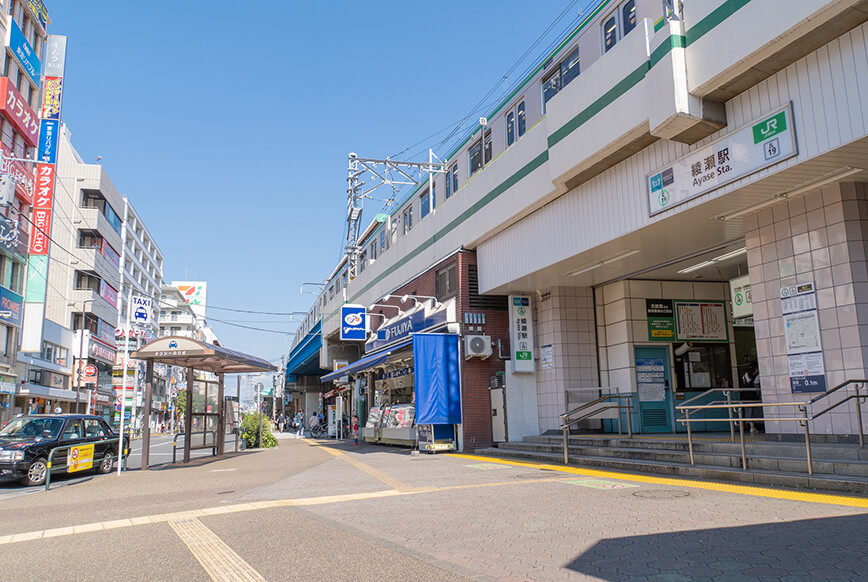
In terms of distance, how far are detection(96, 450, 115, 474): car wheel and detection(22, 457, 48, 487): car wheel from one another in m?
1.65

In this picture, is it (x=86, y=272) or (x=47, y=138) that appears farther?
(x=86, y=272)

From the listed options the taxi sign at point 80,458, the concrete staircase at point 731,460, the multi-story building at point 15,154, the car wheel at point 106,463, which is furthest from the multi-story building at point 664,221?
the multi-story building at point 15,154

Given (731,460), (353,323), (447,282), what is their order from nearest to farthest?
1. (731,460)
2. (447,282)
3. (353,323)

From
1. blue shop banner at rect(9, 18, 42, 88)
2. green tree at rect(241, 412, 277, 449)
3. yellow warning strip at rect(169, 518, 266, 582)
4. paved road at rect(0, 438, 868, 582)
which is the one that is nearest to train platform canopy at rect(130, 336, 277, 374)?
paved road at rect(0, 438, 868, 582)

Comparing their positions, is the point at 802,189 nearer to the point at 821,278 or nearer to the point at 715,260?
the point at 821,278

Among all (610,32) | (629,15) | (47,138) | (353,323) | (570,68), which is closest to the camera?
(629,15)

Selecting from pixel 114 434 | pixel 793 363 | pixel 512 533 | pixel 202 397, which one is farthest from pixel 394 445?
pixel 512 533

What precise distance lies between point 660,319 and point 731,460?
23.4 ft

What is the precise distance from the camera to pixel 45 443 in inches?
547

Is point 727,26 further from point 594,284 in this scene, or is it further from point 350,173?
point 350,173

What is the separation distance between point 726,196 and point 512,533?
657cm

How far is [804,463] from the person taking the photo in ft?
27.0

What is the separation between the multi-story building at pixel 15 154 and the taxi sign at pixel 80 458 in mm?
16310

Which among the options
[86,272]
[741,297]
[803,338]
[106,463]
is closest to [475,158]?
[741,297]
